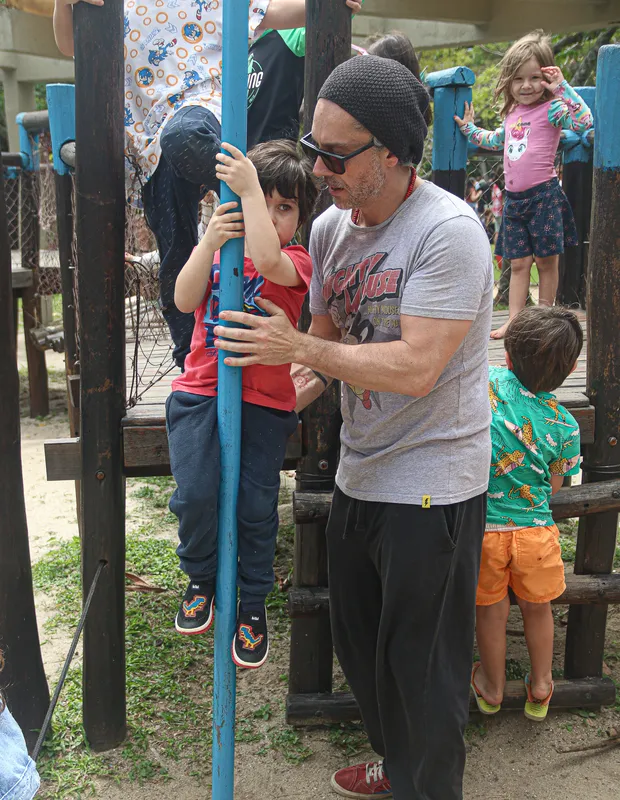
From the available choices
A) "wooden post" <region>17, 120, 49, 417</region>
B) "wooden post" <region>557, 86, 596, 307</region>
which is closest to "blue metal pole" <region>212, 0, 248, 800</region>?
"wooden post" <region>557, 86, 596, 307</region>

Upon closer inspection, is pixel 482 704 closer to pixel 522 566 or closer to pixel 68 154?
pixel 522 566

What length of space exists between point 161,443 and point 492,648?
1377 millimetres

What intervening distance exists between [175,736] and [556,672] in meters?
1.71

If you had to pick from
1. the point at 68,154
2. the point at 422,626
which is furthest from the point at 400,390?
the point at 68,154

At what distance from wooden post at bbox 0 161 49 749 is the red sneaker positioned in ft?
3.63

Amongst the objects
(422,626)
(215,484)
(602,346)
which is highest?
(602,346)

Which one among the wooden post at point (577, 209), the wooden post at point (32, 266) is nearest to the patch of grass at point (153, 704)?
the wooden post at point (577, 209)

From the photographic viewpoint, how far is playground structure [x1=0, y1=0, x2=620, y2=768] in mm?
2660

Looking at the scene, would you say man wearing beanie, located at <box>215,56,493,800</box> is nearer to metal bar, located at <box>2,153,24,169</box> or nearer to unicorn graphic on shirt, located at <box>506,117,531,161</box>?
unicorn graphic on shirt, located at <box>506,117,531,161</box>

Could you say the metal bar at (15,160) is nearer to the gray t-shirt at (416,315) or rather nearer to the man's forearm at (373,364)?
the gray t-shirt at (416,315)

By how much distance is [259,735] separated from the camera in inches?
132

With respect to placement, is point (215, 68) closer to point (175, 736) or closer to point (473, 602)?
point (473, 602)

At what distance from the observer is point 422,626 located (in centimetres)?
229

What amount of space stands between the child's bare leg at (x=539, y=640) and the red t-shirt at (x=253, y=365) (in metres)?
1.27
